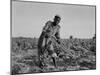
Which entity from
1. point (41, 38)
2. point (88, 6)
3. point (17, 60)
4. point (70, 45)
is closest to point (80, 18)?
point (88, 6)

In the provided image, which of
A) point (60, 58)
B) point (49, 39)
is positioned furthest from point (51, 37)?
point (60, 58)

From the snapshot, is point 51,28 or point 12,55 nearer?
point 12,55

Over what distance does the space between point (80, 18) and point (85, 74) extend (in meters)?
0.76

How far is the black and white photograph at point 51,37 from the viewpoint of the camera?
2.46 meters

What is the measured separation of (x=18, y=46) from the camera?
2.45 m

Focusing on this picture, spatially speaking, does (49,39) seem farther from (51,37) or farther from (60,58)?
(60,58)

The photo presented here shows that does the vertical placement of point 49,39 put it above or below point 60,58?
above

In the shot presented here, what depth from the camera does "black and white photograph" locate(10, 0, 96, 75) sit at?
2.46 m

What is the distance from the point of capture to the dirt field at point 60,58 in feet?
8.02

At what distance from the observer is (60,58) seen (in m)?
2.62

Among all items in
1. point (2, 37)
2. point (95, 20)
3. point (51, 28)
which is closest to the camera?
point (2, 37)

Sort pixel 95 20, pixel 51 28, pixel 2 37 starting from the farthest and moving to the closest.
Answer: pixel 95 20
pixel 51 28
pixel 2 37

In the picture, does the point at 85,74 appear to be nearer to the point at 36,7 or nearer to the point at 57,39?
the point at 57,39

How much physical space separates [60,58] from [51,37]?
11.8 inches
